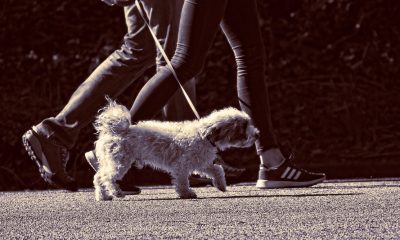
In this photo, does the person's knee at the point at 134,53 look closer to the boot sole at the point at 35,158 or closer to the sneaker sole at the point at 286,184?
the boot sole at the point at 35,158

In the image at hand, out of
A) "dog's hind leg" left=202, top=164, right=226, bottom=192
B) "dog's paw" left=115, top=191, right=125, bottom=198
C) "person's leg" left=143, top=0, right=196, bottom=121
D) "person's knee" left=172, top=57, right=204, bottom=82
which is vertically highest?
"person's leg" left=143, top=0, right=196, bottom=121

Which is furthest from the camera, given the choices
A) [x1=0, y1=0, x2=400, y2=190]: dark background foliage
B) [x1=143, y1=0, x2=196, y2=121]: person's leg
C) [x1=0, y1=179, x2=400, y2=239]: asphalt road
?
[x1=0, y1=0, x2=400, y2=190]: dark background foliage

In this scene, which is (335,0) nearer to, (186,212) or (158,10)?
(158,10)

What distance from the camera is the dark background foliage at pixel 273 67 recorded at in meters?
8.11

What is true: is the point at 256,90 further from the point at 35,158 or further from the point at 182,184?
the point at 35,158

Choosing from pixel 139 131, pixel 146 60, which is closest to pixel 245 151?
pixel 146 60

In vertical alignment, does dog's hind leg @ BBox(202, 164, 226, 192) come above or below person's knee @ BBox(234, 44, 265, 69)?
below

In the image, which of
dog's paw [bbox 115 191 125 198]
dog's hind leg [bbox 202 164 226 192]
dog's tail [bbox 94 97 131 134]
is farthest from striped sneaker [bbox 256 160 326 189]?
dog's tail [bbox 94 97 131 134]

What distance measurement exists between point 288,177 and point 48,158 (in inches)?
54.7

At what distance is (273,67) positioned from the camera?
323 inches

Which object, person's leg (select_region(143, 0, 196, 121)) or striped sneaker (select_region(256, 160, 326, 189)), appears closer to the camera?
person's leg (select_region(143, 0, 196, 121))

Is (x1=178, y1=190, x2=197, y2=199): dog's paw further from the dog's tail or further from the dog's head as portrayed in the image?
the dog's tail

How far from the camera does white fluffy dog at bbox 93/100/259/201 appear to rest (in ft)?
19.8

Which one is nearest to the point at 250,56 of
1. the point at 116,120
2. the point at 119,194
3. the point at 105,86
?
the point at 105,86
